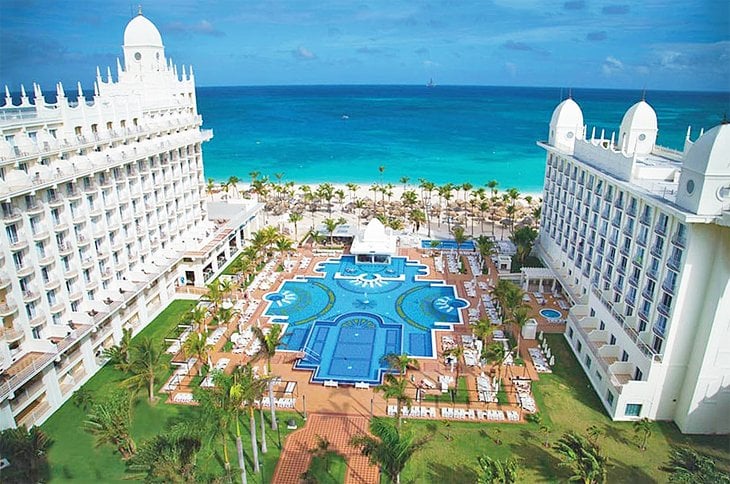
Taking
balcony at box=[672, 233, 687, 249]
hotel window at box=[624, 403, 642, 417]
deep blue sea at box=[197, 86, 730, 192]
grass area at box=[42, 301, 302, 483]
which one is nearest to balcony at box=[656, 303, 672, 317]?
balcony at box=[672, 233, 687, 249]

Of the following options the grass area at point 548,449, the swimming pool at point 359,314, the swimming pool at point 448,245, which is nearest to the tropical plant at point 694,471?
the grass area at point 548,449

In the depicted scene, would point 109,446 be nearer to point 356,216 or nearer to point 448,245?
point 448,245

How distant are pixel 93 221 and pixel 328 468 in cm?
2531

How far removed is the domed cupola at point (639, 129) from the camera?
42.7m

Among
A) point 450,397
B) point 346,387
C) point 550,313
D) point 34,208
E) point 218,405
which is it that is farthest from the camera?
point 550,313

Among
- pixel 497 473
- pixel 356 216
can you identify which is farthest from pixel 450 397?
pixel 356 216

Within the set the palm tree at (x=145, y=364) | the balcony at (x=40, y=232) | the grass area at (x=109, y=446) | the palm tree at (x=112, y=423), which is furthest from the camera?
A: the balcony at (x=40, y=232)

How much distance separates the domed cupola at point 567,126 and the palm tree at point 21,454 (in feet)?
157

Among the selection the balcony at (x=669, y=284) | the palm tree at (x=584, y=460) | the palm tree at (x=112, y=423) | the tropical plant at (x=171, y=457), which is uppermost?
the balcony at (x=669, y=284)

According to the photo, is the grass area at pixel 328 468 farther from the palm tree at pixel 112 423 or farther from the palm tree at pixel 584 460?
the palm tree at pixel 584 460

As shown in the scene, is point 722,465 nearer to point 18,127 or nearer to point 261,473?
point 261,473

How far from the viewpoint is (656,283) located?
30.3 m

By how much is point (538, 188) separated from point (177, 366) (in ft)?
268

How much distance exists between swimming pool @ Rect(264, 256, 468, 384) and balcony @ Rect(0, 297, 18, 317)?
58.9 feet
